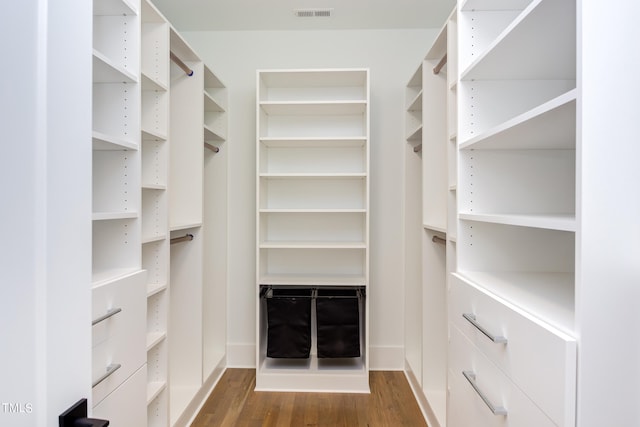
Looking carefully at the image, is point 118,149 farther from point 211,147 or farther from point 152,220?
point 211,147

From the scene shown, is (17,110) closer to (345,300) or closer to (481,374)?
(481,374)

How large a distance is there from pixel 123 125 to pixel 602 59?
62.7 inches

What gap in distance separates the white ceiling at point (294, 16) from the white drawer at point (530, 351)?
80.9 inches

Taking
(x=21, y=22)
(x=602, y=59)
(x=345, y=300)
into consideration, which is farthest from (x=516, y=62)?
(x=345, y=300)

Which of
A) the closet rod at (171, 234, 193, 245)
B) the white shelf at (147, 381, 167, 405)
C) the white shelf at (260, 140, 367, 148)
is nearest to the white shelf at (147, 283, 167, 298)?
the closet rod at (171, 234, 193, 245)

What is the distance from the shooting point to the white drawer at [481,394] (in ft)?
3.06

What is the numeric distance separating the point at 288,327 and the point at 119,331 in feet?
4.49

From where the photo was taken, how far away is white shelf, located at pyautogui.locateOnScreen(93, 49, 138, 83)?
4.33 ft

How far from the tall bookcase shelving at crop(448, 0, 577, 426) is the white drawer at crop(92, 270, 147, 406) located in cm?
118

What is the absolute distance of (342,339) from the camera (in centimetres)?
255

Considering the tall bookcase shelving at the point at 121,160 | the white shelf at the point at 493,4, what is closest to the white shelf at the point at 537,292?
the white shelf at the point at 493,4

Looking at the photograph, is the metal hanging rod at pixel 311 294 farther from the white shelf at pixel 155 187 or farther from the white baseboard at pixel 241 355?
the white shelf at pixel 155 187

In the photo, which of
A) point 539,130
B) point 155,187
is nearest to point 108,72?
point 155,187

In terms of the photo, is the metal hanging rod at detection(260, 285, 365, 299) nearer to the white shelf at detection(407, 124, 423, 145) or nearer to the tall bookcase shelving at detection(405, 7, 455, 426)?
the tall bookcase shelving at detection(405, 7, 455, 426)
